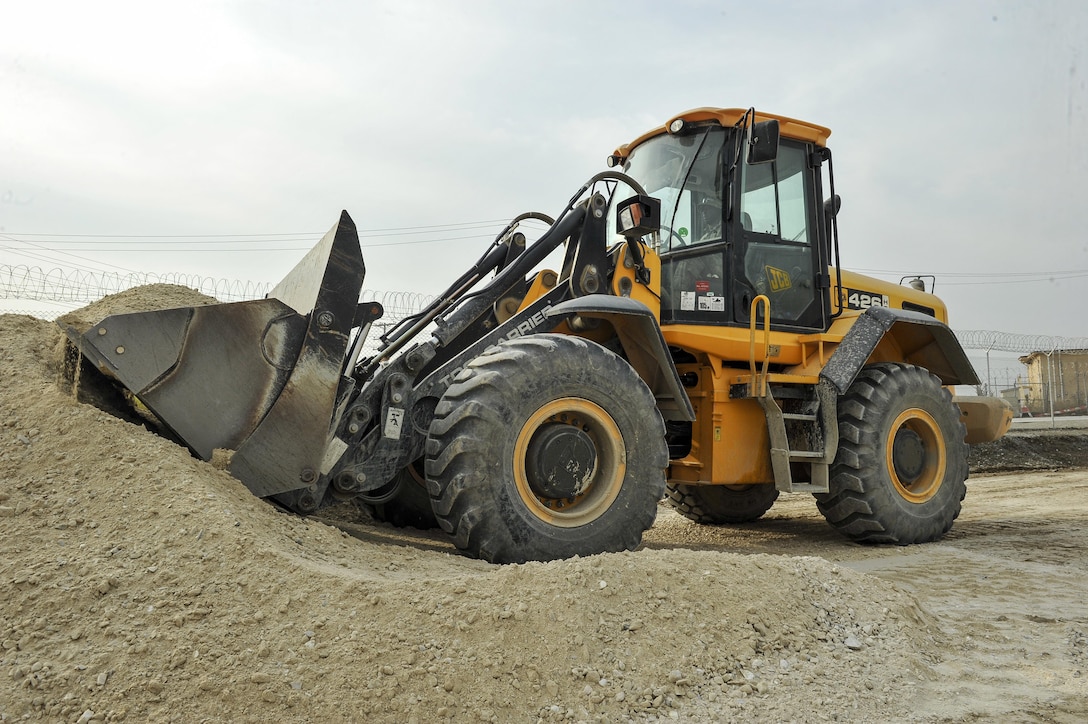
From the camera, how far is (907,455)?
6516 millimetres

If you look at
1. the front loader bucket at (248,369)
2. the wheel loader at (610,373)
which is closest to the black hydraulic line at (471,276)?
the wheel loader at (610,373)

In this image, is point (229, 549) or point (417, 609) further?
point (229, 549)

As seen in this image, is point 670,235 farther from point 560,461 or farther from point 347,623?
point 347,623

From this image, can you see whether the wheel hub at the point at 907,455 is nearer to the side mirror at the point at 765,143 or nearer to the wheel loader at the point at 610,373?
the wheel loader at the point at 610,373

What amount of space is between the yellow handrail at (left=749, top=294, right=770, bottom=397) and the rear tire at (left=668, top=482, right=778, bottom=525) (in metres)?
2.26

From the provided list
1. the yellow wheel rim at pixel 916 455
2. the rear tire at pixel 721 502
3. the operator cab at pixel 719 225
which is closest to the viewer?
the operator cab at pixel 719 225

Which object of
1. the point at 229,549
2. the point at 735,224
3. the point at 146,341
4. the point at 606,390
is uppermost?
the point at 735,224

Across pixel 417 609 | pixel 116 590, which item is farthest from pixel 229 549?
pixel 417 609

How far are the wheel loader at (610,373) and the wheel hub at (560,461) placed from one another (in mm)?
14

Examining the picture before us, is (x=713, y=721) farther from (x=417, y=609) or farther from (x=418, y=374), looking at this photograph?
(x=418, y=374)

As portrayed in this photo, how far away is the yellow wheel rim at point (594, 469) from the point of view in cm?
450

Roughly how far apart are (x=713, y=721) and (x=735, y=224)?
4191mm

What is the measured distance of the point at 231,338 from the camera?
427 centimetres

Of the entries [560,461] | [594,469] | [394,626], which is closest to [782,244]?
[594,469]
